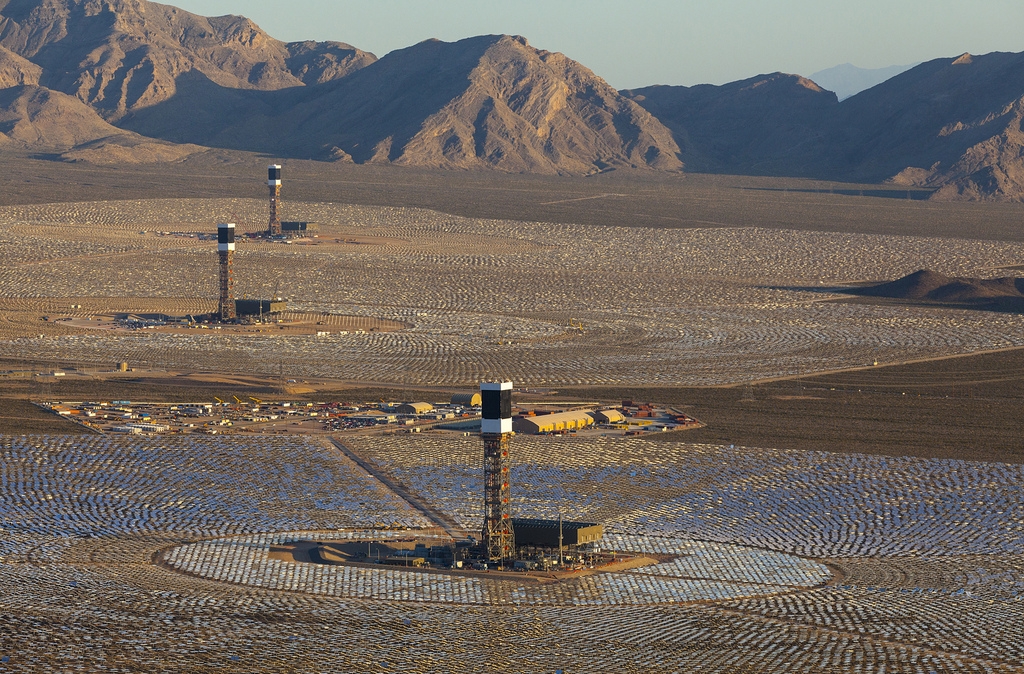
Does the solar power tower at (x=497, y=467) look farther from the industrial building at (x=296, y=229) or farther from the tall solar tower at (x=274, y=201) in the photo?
the industrial building at (x=296, y=229)

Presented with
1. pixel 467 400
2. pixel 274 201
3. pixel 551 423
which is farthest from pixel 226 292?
pixel 274 201

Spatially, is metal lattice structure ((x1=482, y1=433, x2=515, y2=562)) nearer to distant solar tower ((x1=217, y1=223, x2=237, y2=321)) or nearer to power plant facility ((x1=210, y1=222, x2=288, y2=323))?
distant solar tower ((x1=217, y1=223, x2=237, y2=321))

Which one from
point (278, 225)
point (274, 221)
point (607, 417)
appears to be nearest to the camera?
point (607, 417)

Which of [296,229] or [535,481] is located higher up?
[296,229]

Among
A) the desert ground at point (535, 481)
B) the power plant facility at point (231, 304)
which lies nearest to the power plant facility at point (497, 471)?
the desert ground at point (535, 481)

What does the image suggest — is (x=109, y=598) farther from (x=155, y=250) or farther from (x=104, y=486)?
(x=155, y=250)

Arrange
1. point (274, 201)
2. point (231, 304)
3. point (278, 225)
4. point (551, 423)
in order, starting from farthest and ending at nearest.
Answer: point (278, 225) → point (274, 201) → point (231, 304) → point (551, 423)

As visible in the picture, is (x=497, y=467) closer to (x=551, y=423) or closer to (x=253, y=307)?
(x=551, y=423)
